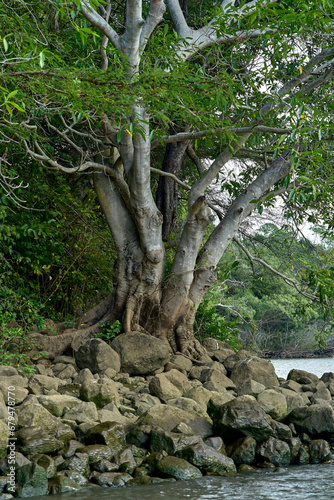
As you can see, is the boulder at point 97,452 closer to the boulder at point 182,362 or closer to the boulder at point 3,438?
the boulder at point 3,438

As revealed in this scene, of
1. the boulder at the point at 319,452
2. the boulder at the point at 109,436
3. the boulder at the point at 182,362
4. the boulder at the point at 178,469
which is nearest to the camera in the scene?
the boulder at the point at 178,469

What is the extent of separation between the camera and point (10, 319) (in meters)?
6.90

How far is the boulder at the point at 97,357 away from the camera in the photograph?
6.60 metres

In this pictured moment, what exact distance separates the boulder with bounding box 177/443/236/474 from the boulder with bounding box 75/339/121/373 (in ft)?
7.55

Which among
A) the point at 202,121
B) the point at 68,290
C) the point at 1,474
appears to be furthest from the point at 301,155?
the point at 68,290

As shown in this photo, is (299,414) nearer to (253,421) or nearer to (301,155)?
(253,421)

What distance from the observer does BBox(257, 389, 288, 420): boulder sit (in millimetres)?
5590

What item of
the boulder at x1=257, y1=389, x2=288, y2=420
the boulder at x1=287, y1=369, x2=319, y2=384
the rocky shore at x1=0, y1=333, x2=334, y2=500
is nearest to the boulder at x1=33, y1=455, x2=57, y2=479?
the rocky shore at x1=0, y1=333, x2=334, y2=500

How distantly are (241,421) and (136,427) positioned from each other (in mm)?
941

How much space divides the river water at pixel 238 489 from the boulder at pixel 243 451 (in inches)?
6.9

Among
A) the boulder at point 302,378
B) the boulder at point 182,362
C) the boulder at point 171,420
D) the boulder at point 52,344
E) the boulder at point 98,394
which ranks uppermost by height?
the boulder at point 52,344

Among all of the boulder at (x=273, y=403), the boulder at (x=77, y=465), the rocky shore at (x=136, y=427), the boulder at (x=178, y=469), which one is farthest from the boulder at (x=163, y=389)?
the boulder at (x=77, y=465)

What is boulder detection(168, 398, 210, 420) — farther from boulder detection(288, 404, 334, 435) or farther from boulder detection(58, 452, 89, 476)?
boulder detection(58, 452, 89, 476)

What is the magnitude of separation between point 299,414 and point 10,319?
3698 millimetres
